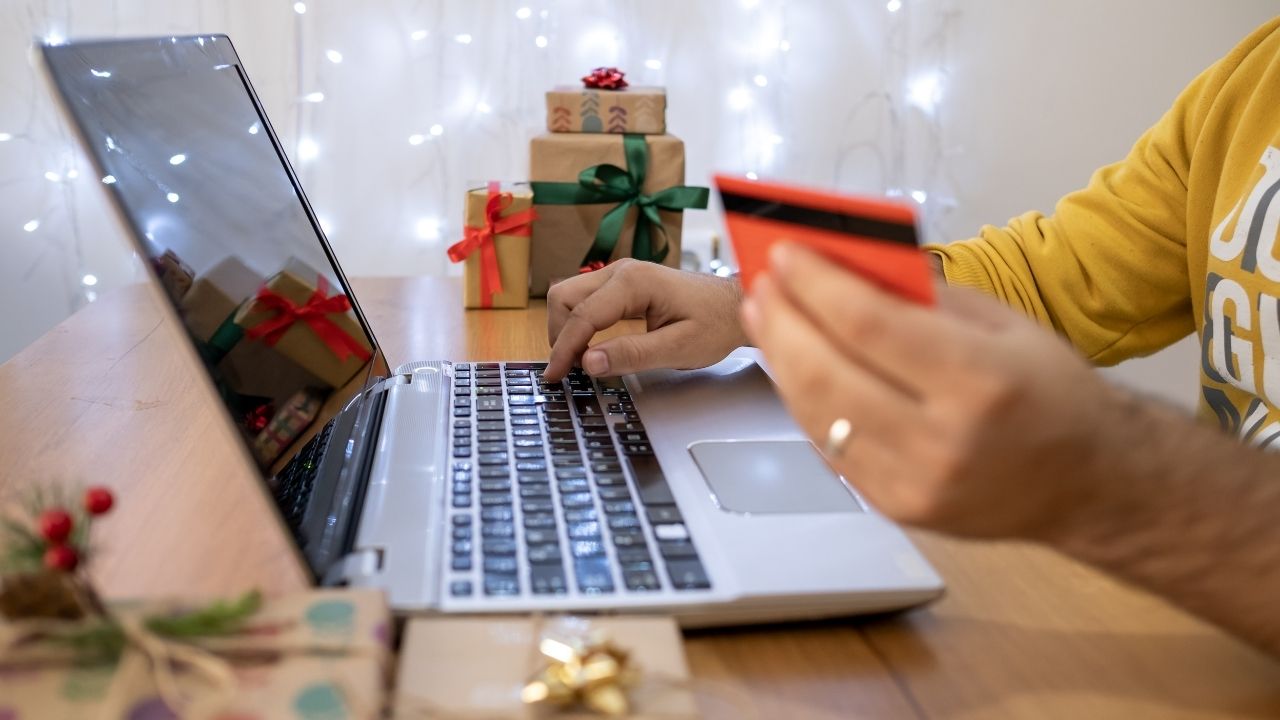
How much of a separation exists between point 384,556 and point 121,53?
35 centimetres

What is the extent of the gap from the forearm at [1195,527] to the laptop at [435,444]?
9 centimetres

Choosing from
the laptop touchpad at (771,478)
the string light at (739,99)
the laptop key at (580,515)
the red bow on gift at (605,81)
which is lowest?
the laptop touchpad at (771,478)

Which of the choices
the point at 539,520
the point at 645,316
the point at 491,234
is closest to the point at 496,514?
the point at 539,520

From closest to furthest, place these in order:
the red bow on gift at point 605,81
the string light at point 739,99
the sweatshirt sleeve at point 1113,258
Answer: the sweatshirt sleeve at point 1113,258, the red bow on gift at point 605,81, the string light at point 739,99

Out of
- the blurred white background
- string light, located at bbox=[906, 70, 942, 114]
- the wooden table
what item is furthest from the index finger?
string light, located at bbox=[906, 70, 942, 114]

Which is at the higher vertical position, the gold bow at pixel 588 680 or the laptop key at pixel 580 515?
the gold bow at pixel 588 680

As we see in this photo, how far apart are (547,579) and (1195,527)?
30 cm

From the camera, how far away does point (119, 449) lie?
2.41 ft

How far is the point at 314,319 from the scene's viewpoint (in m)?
0.78

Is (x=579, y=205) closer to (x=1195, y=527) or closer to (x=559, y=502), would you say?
(x=559, y=502)

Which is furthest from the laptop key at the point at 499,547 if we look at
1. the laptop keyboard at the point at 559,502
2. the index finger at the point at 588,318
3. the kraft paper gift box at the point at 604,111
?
the kraft paper gift box at the point at 604,111

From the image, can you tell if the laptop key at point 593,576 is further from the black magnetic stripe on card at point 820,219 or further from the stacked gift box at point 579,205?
the stacked gift box at point 579,205

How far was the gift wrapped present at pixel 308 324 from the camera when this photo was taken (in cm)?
68

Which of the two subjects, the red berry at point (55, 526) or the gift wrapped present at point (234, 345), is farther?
the gift wrapped present at point (234, 345)
